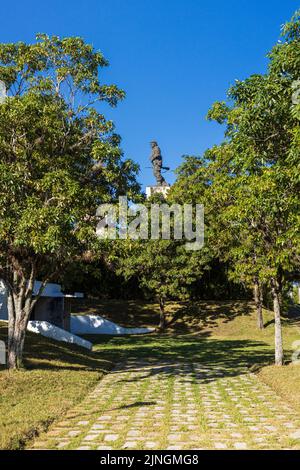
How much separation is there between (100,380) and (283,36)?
11205 millimetres

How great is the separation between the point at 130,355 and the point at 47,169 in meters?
11.5

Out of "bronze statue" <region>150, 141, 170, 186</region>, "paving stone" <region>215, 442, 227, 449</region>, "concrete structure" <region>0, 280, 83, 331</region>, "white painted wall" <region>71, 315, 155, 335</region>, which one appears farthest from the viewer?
"bronze statue" <region>150, 141, 170, 186</region>

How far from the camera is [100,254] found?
14.2 m

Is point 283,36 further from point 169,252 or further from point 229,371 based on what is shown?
point 169,252

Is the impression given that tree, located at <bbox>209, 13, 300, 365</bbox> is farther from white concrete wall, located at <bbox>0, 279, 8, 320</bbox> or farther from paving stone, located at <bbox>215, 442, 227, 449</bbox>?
white concrete wall, located at <bbox>0, 279, 8, 320</bbox>

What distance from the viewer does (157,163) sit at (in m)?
55.2

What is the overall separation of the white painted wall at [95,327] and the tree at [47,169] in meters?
20.5

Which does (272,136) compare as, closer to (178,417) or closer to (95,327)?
(178,417)

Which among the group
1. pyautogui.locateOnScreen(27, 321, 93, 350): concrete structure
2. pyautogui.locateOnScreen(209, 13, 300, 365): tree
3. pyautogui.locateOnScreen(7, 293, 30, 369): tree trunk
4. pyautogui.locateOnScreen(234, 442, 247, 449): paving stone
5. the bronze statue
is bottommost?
pyautogui.locateOnScreen(27, 321, 93, 350): concrete structure

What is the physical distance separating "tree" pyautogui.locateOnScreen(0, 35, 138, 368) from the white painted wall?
2045 centimetres

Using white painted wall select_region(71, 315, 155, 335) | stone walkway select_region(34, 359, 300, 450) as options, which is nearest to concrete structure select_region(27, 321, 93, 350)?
stone walkway select_region(34, 359, 300, 450)

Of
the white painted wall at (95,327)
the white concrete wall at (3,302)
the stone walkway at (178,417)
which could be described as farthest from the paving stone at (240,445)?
the white painted wall at (95,327)

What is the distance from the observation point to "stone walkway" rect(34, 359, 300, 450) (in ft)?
24.1

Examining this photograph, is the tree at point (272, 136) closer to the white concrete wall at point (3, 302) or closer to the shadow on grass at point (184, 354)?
the shadow on grass at point (184, 354)
